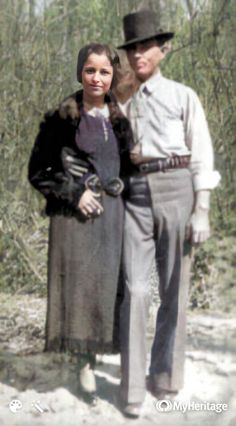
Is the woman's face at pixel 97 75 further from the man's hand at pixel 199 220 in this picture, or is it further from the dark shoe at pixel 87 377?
the dark shoe at pixel 87 377

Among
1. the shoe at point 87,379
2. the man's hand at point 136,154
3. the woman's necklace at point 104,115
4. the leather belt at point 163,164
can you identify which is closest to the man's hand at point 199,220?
the leather belt at point 163,164

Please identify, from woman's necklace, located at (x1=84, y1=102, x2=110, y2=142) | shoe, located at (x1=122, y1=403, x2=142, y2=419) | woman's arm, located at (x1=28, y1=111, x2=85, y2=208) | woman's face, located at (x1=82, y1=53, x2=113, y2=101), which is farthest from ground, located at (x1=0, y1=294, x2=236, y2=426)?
woman's face, located at (x1=82, y1=53, x2=113, y2=101)

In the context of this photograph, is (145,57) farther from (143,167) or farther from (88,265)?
(88,265)

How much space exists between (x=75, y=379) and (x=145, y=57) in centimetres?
124

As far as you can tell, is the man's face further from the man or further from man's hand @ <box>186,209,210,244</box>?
man's hand @ <box>186,209,210,244</box>

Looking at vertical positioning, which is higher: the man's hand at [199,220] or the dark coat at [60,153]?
the dark coat at [60,153]

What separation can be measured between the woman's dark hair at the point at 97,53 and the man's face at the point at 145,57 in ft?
0.18

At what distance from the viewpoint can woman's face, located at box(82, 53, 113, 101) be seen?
3.90 metres

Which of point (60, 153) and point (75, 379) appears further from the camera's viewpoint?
point (75, 379)

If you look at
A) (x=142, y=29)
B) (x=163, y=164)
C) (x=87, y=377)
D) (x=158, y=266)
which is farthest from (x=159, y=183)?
(x=87, y=377)

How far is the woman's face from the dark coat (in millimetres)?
40

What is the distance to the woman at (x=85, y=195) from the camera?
3.91 m

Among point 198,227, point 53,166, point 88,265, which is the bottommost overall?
point 88,265

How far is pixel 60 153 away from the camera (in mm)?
3910
